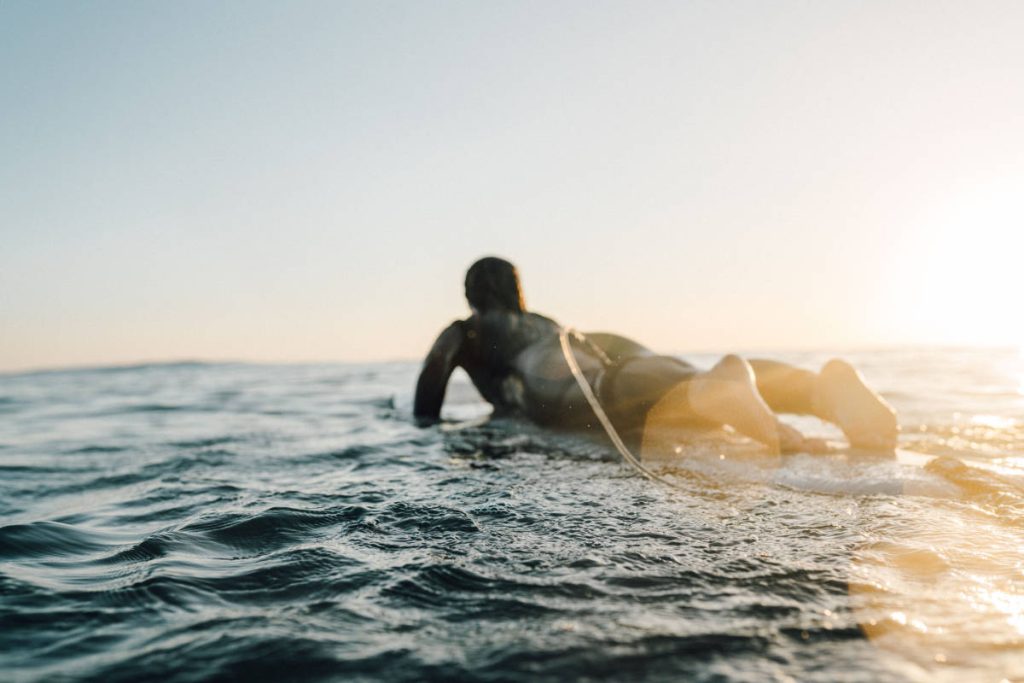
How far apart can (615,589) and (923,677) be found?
73 centimetres

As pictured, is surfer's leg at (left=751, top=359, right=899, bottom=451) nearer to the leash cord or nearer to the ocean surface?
the ocean surface

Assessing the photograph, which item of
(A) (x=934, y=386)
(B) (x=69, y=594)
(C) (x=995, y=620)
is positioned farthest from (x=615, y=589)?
(A) (x=934, y=386)

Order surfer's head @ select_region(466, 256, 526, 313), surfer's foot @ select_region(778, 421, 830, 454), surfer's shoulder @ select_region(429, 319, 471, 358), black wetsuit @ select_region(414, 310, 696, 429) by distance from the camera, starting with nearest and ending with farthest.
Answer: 1. surfer's foot @ select_region(778, 421, 830, 454)
2. black wetsuit @ select_region(414, 310, 696, 429)
3. surfer's head @ select_region(466, 256, 526, 313)
4. surfer's shoulder @ select_region(429, 319, 471, 358)

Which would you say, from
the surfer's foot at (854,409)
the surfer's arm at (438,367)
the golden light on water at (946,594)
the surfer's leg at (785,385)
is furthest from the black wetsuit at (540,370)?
the golden light on water at (946,594)

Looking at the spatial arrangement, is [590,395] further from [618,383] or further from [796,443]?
[796,443]

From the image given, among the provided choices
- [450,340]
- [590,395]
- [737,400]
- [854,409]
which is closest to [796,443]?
[737,400]

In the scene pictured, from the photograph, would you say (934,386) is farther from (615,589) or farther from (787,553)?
(615,589)

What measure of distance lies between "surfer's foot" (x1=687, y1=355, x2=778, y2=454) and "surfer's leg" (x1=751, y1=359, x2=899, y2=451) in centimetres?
58

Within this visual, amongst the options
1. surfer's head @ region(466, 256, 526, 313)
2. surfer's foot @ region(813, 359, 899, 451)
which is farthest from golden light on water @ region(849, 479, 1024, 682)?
surfer's head @ region(466, 256, 526, 313)

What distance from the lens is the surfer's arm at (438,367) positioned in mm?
5766

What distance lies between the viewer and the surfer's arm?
5766 mm

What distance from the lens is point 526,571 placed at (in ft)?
6.64

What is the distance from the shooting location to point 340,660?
1.52 meters

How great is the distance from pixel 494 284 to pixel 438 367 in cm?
88
